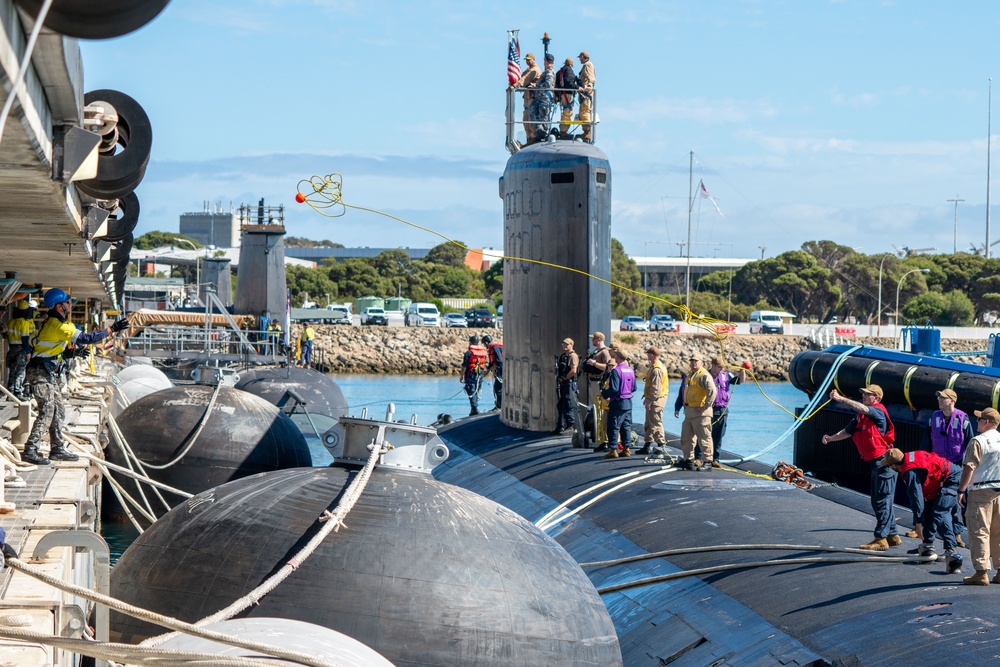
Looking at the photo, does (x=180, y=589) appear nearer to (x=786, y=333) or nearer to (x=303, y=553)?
(x=303, y=553)

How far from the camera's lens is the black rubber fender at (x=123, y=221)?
512 inches

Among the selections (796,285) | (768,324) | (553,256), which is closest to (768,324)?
(768,324)

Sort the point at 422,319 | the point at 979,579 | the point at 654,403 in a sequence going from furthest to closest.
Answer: the point at 422,319 < the point at 654,403 < the point at 979,579

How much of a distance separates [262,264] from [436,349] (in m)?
24.4

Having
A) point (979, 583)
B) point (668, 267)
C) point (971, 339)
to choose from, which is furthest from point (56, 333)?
point (668, 267)

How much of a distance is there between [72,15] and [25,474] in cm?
777

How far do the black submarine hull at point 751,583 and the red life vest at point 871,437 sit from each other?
0.62 metres

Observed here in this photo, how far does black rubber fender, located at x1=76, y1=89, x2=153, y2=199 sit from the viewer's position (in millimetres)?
8219

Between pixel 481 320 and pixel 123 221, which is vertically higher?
pixel 123 221

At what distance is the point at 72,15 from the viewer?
364cm

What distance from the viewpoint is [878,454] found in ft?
29.0

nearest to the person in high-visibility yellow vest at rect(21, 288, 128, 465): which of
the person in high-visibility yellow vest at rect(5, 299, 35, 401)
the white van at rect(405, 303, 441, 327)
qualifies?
the person in high-visibility yellow vest at rect(5, 299, 35, 401)

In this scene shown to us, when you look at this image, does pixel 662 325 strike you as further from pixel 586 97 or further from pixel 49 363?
pixel 49 363

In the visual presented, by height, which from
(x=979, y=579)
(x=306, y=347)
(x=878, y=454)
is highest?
(x=878, y=454)
